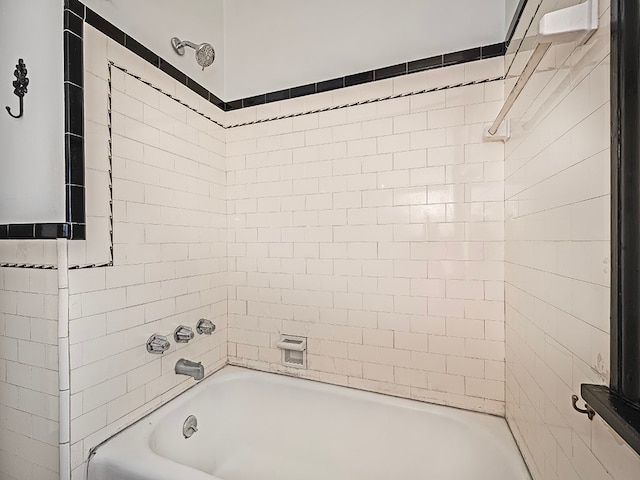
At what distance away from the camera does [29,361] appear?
1181mm

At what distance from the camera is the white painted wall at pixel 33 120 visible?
45.1 inches

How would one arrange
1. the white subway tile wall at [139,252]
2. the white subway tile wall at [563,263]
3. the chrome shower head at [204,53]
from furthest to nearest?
the chrome shower head at [204,53]
the white subway tile wall at [139,252]
the white subway tile wall at [563,263]

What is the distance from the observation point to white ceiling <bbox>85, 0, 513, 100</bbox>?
1.53 m

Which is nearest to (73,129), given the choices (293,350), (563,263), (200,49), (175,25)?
(200,49)

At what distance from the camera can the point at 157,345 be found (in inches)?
57.7

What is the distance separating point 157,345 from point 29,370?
0.43 metres

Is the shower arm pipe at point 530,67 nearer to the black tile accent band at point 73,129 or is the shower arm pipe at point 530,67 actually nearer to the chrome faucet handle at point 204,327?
the black tile accent band at point 73,129

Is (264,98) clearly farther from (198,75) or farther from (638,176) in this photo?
(638,176)

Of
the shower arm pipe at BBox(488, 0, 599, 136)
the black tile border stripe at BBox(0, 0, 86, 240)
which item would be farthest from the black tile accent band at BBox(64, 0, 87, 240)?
the shower arm pipe at BBox(488, 0, 599, 136)

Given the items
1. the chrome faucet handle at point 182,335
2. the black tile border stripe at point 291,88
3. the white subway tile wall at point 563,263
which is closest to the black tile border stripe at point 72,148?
the black tile border stripe at point 291,88

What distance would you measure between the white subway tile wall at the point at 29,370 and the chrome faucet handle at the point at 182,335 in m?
0.51

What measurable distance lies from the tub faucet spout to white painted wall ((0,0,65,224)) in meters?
0.88

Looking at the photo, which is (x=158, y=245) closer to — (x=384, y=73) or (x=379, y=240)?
(x=379, y=240)

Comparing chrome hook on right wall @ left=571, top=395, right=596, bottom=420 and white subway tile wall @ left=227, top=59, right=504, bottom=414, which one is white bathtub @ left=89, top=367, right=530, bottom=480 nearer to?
white subway tile wall @ left=227, top=59, right=504, bottom=414
